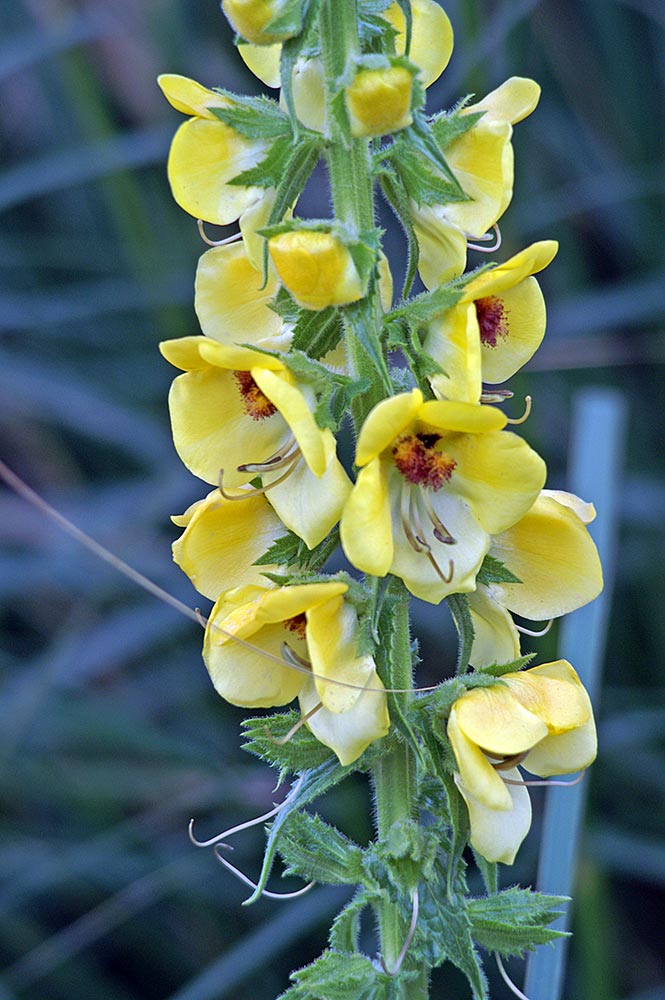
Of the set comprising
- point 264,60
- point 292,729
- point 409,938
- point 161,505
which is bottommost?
point 161,505

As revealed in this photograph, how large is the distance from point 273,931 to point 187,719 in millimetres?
961

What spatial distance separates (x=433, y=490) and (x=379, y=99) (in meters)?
0.51

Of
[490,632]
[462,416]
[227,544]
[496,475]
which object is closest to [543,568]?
[490,632]

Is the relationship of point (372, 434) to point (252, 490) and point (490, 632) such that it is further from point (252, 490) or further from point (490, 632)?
point (490, 632)

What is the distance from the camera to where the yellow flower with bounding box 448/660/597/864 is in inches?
57.6

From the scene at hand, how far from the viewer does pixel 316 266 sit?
142 centimetres

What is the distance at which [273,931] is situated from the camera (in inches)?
106

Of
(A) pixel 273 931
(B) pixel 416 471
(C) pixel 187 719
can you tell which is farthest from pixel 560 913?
(C) pixel 187 719

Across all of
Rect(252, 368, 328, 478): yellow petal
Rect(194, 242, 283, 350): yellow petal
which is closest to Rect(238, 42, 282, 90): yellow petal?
Rect(194, 242, 283, 350): yellow petal

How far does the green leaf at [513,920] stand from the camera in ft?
5.15

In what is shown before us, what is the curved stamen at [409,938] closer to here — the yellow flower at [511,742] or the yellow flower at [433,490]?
the yellow flower at [511,742]

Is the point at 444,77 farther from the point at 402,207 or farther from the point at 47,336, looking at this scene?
the point at 402,207

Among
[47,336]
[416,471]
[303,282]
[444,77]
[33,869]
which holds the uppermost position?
[444,77]

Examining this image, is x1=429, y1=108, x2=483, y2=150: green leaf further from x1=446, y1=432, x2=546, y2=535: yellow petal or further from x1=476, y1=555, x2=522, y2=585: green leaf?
x1=476, y1=555, x2=522, y2=585: green leaf
